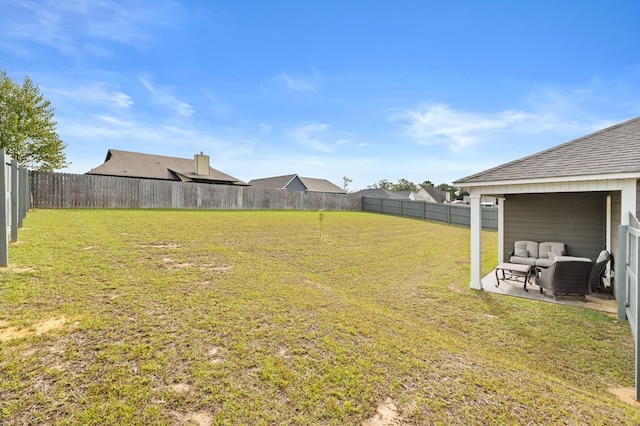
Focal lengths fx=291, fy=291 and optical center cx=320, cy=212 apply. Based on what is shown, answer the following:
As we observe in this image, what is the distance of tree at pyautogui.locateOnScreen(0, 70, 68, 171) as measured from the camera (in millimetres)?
19266

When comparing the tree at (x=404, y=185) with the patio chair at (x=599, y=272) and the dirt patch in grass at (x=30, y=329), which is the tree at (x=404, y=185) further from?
the dirt patch in grass at (x=30, y=329)

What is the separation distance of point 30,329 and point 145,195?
1649cm

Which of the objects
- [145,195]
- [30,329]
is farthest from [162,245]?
[145,195]

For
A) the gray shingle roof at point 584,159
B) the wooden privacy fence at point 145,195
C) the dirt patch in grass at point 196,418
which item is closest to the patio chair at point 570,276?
the gray shingle roof at point 584,159

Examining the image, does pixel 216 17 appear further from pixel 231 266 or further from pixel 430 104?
pixel 430 104

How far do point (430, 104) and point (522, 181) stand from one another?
971cm

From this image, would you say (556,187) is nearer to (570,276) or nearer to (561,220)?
(570,276)

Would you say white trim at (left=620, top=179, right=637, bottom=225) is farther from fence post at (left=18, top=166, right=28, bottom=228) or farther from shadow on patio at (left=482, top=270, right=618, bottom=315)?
fence post at (left=18, top=166, right=28, bottom=228)

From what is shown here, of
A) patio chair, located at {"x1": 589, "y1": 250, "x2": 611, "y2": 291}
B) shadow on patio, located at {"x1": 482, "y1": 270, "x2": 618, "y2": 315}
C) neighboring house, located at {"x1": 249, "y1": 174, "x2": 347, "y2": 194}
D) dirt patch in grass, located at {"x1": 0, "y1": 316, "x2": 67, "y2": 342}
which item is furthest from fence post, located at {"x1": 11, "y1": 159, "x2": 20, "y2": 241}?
neighboring house, located at {"x1": 249, "y1": 174, "x2": 347, "y2": 194}

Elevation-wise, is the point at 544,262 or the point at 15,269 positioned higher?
the point at 15,269

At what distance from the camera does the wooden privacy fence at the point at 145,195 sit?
47.4ft

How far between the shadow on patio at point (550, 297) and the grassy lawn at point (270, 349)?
1.35 ft

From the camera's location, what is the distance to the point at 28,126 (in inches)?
779

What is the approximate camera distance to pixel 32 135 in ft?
66.0
